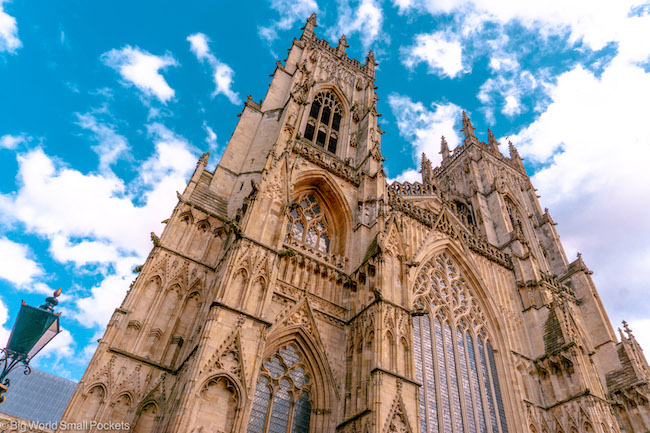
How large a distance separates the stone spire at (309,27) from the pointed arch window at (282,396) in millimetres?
21906

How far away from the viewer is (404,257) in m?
15.9

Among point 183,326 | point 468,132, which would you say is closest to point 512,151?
point 468,132

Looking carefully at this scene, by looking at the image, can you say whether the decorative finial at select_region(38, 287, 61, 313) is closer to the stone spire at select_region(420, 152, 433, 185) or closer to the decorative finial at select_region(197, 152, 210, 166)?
the decorative finial at select_region(197, 152, 210, 166)

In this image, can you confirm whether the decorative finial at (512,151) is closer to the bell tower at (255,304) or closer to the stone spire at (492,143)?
the stone spire at (492,143)

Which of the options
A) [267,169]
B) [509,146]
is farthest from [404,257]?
[509,146]

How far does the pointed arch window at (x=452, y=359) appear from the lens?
15047 mm

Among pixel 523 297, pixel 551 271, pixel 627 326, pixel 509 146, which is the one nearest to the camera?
pixel 523 297

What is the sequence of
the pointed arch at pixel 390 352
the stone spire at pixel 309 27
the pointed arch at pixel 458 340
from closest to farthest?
the pointed arch at pixel 390 352 < the pointed arch at pixel 458 340 < the stone spire at pixel 309 27

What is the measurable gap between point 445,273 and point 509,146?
25.4 m

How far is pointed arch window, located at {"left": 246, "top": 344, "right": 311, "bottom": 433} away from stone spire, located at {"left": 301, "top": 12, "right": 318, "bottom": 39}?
21906mm

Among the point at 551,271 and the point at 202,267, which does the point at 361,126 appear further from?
the point at 551,271

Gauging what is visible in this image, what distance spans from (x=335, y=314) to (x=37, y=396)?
24115 millimetres

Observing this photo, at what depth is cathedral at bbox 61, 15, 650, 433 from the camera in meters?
10.8

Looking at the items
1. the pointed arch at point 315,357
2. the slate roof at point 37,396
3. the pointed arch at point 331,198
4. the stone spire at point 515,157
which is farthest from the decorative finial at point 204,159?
the stone spire at point 515,157
